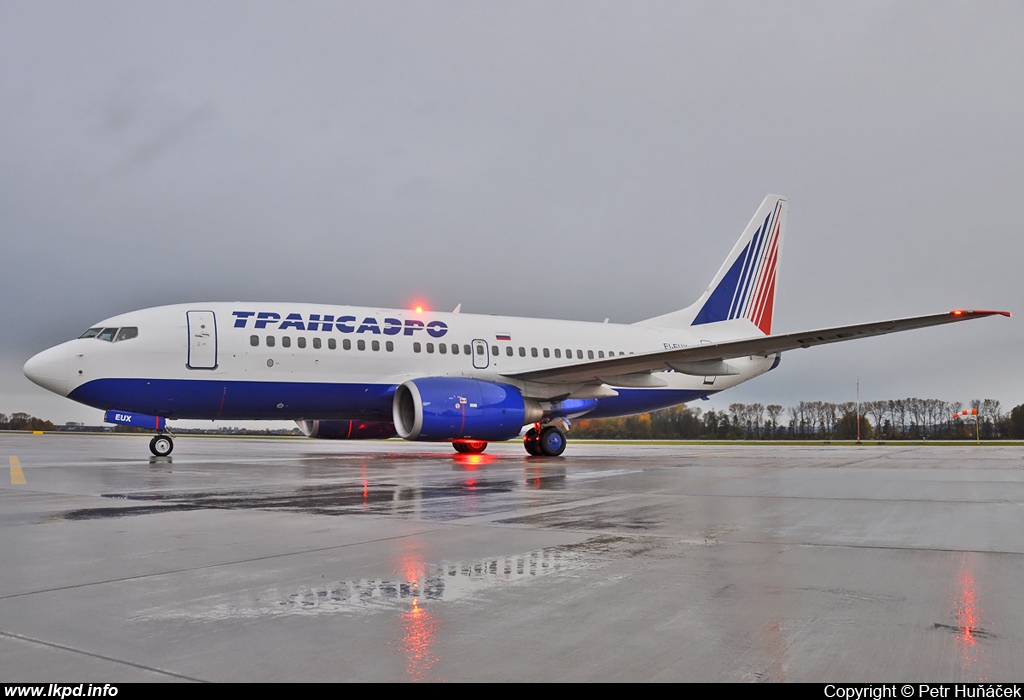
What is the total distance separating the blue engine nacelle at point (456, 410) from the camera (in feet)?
54.4

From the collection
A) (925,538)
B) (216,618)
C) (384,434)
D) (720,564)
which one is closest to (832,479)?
(925,538)

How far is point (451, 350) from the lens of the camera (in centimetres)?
1980

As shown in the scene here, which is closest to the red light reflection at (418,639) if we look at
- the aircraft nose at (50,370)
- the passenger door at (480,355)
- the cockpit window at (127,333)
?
the cockpit window at (127,333)

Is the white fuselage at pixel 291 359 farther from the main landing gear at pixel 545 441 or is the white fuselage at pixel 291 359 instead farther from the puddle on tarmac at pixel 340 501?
the puddle on tarmac at pixel 340 501

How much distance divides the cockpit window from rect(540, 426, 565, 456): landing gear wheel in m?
10.1

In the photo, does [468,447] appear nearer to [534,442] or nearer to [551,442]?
[534,442]

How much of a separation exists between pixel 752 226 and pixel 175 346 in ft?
63.3

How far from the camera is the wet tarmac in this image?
2805mm

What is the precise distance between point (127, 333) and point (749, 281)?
19.5 m

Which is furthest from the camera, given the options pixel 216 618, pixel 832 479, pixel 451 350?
pixel 451 350

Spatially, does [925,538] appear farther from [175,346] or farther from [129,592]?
[175,346]

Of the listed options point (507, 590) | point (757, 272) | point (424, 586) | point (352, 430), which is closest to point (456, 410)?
point (352, 430)

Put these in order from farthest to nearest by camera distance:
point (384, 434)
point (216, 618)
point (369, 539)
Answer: point (384, 434) < point (369, 539) < point (216, 618)

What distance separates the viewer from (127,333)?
1633cm
